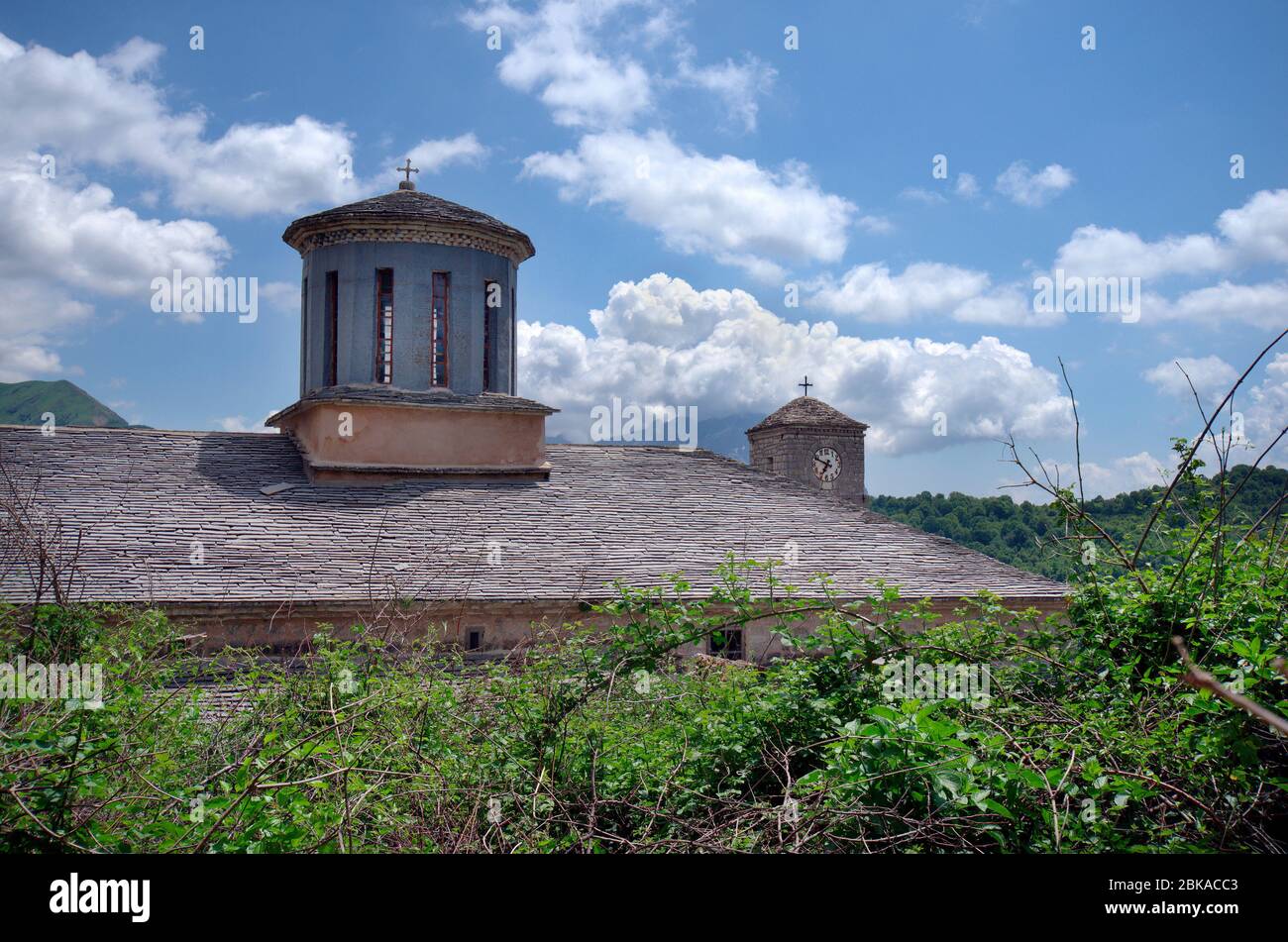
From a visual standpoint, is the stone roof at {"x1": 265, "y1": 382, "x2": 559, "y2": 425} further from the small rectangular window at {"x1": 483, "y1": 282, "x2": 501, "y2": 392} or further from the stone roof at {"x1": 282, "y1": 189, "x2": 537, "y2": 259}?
the stone roof at {"x1": 282, "y1": 189, "x2": 537, "y2": 259}

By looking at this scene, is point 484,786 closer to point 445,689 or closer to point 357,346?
point 445,689

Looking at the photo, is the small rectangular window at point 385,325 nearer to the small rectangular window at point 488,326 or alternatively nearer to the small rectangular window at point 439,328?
the small rectangular window at point 439,328

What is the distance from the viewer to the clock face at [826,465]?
24.2 m

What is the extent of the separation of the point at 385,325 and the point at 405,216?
2.08m

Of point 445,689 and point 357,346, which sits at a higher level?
point 357,346

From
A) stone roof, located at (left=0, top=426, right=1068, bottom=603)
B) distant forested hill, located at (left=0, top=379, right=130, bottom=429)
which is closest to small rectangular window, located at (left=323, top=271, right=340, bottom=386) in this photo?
stone roof, located at (left=0, top=426, right=1068, bottom=603)

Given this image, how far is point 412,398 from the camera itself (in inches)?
669

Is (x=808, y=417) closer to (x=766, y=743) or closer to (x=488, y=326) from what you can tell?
→ (x=488, y=326)

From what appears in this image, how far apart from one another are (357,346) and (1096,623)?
48.2 feet

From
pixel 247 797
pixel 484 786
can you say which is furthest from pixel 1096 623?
pixel 247 797

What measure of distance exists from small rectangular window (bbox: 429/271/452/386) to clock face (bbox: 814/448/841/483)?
1053 cm

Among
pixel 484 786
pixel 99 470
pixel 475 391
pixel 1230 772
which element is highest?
pixel 475 391
